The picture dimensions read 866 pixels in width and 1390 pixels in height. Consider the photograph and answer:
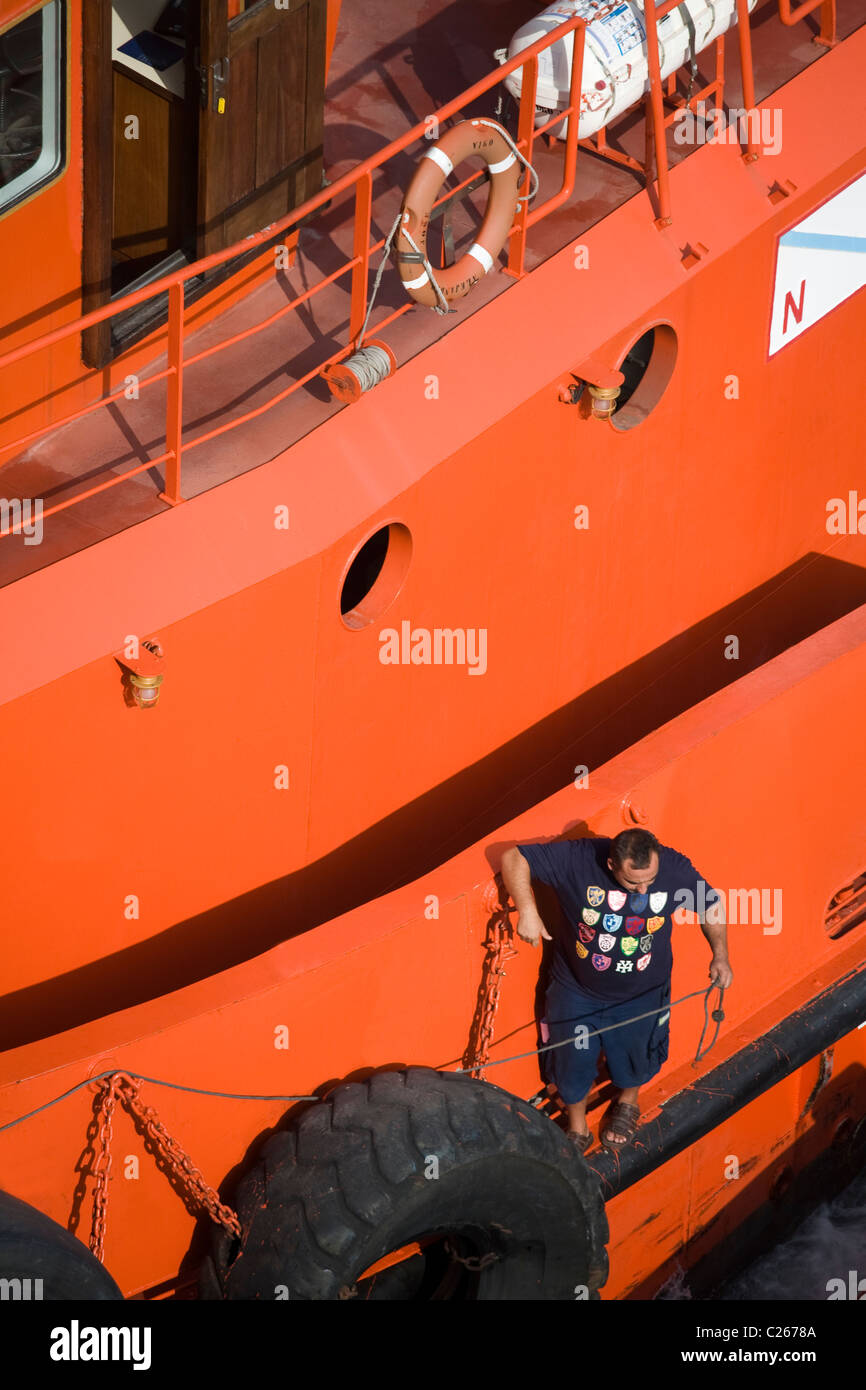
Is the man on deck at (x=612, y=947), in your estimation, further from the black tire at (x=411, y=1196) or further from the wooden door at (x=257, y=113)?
the wooden door at (x=257, y=113)

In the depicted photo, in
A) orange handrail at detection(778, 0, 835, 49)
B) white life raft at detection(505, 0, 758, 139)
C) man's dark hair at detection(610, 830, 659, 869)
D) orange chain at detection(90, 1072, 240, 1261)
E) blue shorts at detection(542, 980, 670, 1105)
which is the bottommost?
orange chain at detection(90, 1072, 240, 1261)

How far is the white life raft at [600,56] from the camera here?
6.13m

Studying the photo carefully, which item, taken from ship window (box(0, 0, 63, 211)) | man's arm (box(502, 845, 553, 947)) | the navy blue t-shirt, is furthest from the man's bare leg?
ship window (box(0, 0, 63, 211))

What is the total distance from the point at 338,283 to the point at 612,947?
2.38 metres

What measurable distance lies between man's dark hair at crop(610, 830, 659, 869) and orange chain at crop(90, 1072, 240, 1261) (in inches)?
62.2

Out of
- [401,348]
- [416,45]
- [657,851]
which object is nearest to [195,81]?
[401,348]

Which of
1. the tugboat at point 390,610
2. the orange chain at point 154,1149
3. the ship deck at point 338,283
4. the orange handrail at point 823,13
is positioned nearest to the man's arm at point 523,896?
the tugboat at point 390,610

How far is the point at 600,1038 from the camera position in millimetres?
6141

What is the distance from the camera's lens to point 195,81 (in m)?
5.36

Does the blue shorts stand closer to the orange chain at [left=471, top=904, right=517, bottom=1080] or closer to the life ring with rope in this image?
the orange chain at [left=471, top=904, right=517, bottom=1080]

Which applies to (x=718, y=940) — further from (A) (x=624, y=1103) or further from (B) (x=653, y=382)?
(B) (x=653, y=382)

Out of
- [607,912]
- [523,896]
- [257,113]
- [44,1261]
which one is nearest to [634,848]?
[607,912]

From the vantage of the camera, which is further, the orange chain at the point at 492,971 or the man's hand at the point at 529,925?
the orange chain at the point at 492,971

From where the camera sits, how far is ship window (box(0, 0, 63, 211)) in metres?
4.87
